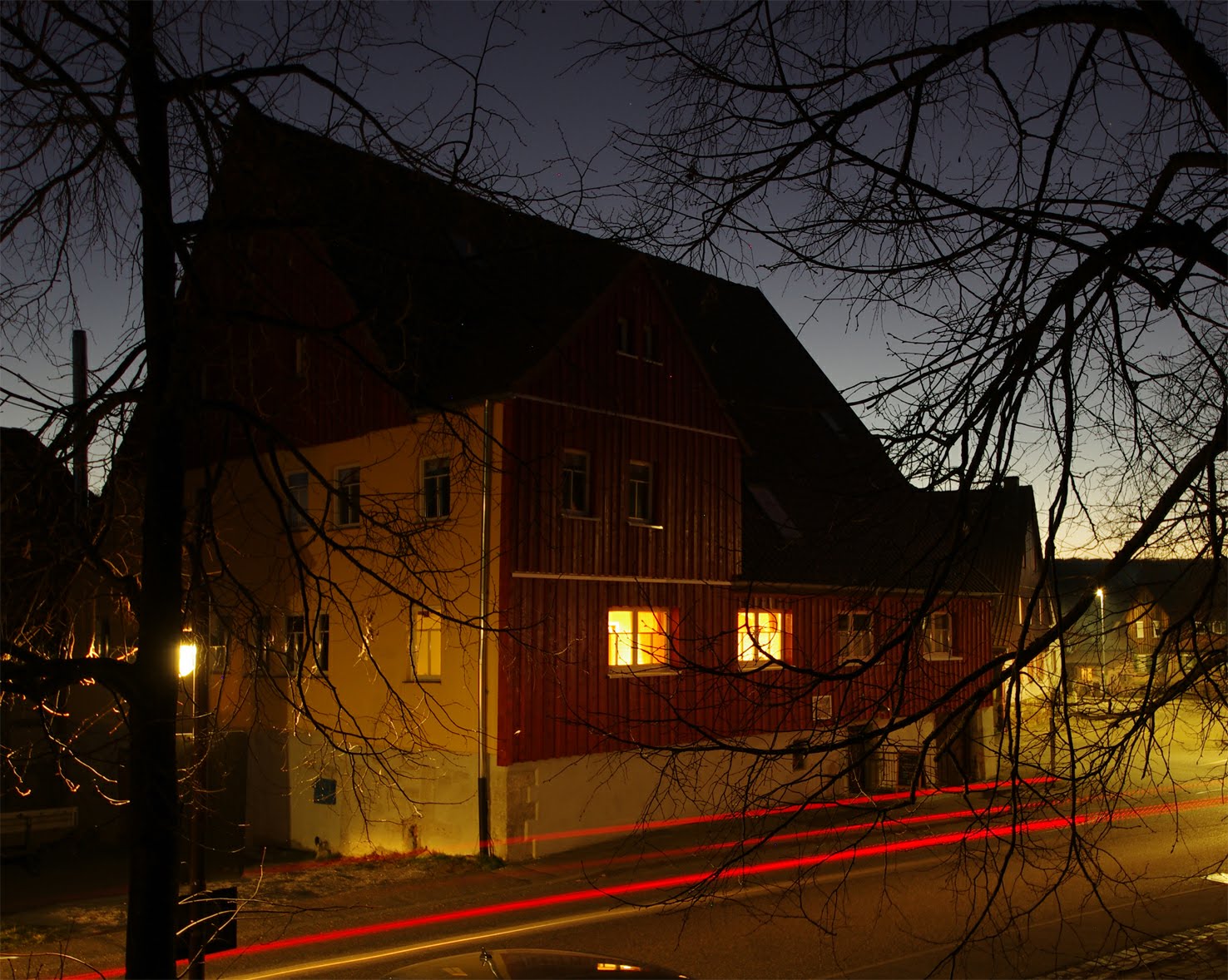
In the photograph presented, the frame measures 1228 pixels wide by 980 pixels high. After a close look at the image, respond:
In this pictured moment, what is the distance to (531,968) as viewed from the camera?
570cm

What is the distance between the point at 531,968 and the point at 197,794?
76.4 inches

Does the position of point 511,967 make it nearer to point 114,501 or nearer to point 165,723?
point 165,723

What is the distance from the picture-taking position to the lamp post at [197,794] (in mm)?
4977

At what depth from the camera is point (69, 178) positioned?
15.7 feet

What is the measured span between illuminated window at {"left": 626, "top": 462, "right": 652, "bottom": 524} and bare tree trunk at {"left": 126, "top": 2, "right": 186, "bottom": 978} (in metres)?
16.8

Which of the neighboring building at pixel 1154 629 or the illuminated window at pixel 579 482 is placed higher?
the illuminated window at pixel 579 482

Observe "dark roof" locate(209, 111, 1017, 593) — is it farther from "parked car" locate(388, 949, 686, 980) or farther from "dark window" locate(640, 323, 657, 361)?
"dark window" locate(640, 323, 657, 361)

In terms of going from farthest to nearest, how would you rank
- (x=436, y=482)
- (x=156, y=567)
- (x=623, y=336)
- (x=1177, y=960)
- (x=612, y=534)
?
1. (x=623, y=336)
2. (x=612, y=534)
3. (x=436, y=482)
4. (x=1177, y=960)
5. (x=156, y=567)

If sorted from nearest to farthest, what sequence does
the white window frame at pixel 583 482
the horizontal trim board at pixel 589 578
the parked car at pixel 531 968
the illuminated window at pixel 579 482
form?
1. the parked car at pixel 531 968
2. the horizontal trim board at pixel 589 578
3. the illuminated window at pixel 579 482
4. the white window frame at pixel 583 482

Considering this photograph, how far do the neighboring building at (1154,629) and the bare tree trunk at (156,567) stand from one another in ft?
12.5

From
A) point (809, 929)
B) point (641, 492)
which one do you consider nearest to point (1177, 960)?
point (809, 929)

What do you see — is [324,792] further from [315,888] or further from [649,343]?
[649,343]

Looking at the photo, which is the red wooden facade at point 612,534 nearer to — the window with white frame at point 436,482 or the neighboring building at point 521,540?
the neighboring building at point 521,540

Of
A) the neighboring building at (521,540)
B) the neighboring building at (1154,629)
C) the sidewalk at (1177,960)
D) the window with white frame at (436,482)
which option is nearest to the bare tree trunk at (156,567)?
the neighboring building at (521,540)
